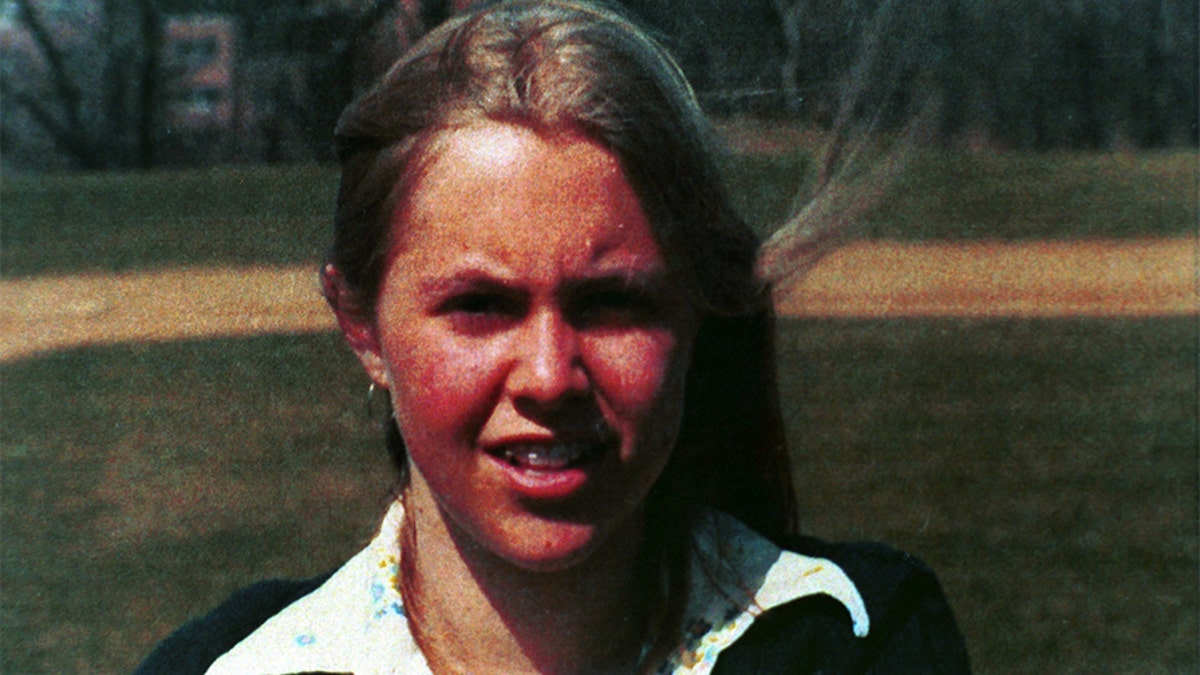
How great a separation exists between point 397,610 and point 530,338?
0.23 metres

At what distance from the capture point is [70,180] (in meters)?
1.12

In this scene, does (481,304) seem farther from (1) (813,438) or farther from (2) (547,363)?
(1) (813,438)

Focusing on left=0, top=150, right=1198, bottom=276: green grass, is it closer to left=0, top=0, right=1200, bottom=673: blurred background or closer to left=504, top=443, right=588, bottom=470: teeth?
left=0, top=0, right=1200, bottom=673: blurred background

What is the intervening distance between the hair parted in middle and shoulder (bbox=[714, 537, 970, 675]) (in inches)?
4.3

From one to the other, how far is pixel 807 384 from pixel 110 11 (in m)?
0.75

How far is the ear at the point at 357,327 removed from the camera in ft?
2.80

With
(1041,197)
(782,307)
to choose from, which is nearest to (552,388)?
(782,307)

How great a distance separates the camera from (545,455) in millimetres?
778

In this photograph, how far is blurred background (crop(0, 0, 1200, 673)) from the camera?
3.22ft

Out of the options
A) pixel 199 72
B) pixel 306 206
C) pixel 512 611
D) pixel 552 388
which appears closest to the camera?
pixel 552 388

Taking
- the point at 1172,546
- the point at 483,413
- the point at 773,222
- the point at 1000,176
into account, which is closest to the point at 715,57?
the point at 773,222

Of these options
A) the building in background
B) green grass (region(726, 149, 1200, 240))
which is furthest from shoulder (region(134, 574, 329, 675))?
green grass (region(726, 149, 1200, 240))

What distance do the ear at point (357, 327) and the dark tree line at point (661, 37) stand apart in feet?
0.35

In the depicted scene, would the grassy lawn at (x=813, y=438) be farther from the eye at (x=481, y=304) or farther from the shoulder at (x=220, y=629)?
the eye at (x=481, y=304)
